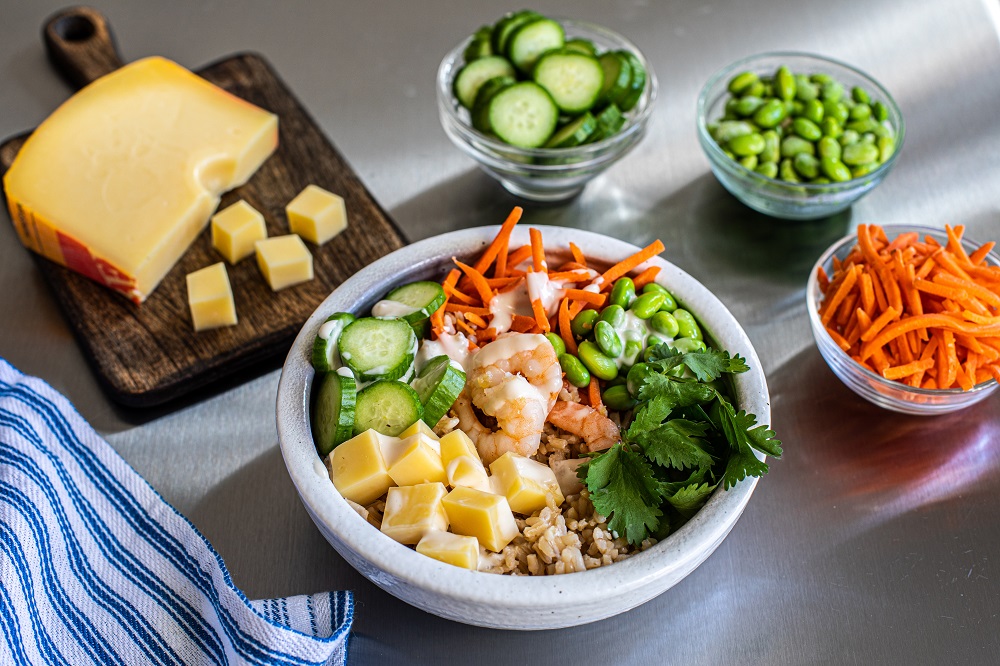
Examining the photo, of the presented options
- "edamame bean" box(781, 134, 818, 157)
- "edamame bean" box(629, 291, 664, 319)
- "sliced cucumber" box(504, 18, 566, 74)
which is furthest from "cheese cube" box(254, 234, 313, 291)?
"edamame bean" box(781, 134, 818, 157)

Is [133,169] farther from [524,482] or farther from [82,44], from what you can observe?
[524,482]

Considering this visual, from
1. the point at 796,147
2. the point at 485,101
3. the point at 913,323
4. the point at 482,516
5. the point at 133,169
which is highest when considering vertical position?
the point at 133,169

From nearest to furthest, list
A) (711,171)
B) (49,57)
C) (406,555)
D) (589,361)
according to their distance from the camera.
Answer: (406,555), (589,361), (711,171), (49,57)

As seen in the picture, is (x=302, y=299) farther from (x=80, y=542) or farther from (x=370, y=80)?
(x=370, y=80)

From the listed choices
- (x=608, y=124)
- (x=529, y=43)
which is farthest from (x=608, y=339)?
(x=529, y=43)

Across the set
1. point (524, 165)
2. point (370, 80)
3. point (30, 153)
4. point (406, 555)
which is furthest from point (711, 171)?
point (30, 153)

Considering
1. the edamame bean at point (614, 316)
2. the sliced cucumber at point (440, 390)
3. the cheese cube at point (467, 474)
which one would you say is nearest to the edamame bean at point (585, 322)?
the edamame bean at point (614, 316)

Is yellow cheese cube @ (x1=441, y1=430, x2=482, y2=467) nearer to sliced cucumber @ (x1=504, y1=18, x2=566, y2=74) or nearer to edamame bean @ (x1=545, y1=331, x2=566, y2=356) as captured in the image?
edamame bean @ (x1=545, y1=331, x2=566, y2=356)
